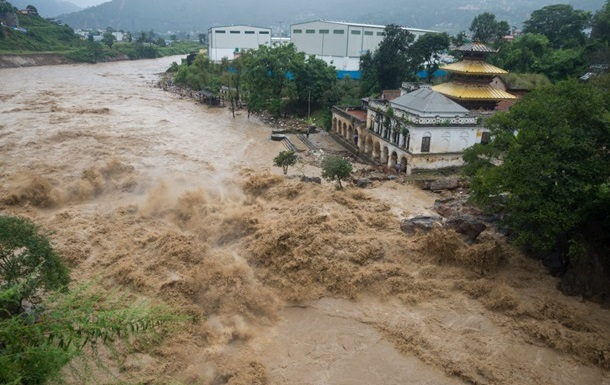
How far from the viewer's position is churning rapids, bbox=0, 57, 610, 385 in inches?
511

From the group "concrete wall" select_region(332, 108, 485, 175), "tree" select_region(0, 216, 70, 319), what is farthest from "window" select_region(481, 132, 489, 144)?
"tree" select_region(0, 216, 70, 319)

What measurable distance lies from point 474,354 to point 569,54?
38399mm

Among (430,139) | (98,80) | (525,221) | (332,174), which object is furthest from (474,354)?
(98,80)

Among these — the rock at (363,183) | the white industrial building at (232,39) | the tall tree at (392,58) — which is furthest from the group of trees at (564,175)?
the white industrial building at (232,39)

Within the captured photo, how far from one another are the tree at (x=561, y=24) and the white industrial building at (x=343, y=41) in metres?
19.3

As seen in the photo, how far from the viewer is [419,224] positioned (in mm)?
19828

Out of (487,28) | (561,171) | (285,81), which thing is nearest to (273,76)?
(285,81)

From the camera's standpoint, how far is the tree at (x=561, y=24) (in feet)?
168

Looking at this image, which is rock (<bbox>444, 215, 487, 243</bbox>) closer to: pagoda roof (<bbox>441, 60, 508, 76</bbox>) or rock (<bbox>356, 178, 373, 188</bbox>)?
rock (<bbox>356, 178, 373, 188</bbox>)

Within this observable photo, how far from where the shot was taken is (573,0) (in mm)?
171750

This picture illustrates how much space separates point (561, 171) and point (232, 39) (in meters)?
70.6

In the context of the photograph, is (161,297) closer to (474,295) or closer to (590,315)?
(474,295)

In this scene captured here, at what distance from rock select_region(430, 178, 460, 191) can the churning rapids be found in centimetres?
89

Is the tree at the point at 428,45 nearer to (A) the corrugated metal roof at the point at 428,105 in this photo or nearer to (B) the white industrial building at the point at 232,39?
(A) the corrugated metal roof at the point at 428,105
